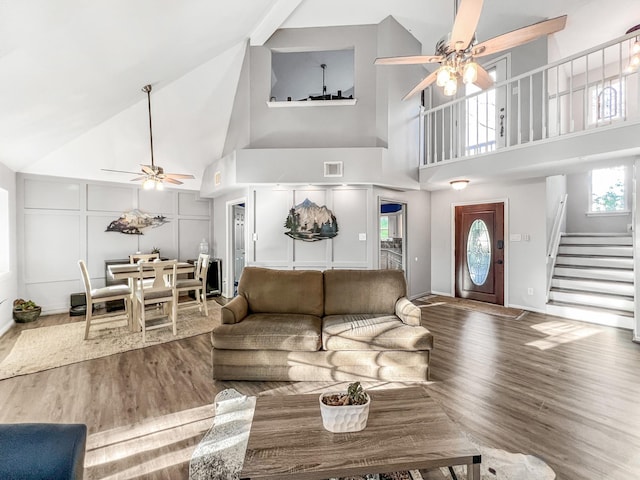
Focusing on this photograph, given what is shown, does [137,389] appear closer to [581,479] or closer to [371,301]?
[371,301]

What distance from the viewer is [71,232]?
548 cm

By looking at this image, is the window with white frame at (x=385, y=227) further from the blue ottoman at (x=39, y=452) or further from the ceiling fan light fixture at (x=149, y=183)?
the blue ottoman at (x=39, y=452)

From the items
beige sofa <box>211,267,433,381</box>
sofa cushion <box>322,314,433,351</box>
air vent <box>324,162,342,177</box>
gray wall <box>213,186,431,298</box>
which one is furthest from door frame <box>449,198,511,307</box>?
sofa cushion <box>322,314,433,351</box>

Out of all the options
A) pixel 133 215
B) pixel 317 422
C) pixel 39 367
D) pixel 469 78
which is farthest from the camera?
pixel 133 215

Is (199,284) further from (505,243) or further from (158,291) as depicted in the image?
(505,243)

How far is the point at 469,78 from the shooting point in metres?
2.60

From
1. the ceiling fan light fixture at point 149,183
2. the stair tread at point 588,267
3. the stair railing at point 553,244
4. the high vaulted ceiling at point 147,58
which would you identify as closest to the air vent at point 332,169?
the high vaulted ceiling at point 147,58

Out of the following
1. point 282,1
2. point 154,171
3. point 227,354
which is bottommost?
point 227,354

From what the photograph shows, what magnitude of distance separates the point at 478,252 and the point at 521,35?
4.38 m

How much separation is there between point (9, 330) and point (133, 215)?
262 centimetres

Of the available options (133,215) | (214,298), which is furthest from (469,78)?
(133,215)

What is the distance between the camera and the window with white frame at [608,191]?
6.39 metres

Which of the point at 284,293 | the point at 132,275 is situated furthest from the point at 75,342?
the point at 284,293

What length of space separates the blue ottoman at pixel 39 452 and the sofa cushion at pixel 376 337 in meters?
1.93
